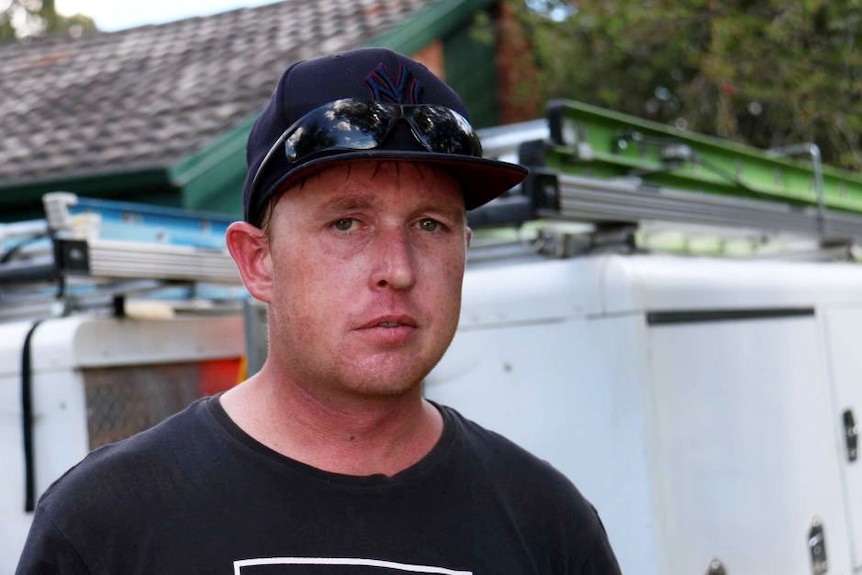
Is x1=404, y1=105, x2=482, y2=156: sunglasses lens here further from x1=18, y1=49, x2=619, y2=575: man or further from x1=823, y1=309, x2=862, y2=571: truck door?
x1=823, y1=309, x2=862, y2=571: truck door

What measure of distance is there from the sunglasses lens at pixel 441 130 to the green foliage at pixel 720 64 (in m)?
7.61

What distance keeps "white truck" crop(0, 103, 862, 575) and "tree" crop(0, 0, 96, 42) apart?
91.1 feet

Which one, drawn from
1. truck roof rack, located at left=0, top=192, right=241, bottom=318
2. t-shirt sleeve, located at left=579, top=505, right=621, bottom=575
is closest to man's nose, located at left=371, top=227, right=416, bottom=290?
t-shirt sleeve, located at left=579, top=505, right=621, bottom=575

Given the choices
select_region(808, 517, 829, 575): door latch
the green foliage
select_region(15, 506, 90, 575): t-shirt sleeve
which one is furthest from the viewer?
the green foliage

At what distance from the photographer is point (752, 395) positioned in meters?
3.36

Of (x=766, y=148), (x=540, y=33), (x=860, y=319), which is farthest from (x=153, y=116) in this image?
(x=766, y=148)

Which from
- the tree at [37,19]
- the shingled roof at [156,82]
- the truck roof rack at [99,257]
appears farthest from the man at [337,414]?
the tree at [37,19]

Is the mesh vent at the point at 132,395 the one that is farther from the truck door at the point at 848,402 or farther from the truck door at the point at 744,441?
the truck door at the point at 848,402

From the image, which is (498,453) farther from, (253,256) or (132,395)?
(132,395)

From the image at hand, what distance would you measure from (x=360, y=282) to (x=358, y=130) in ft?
0.72

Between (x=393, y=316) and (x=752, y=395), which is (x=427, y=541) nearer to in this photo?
(x=393, y=316)

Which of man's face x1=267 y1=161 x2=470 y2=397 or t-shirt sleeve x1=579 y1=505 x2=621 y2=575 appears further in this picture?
t-shirt sleeve x1=579 y1=505 x2=621 y2=575

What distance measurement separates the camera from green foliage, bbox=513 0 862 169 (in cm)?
999

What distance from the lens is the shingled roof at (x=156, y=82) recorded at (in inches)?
324
